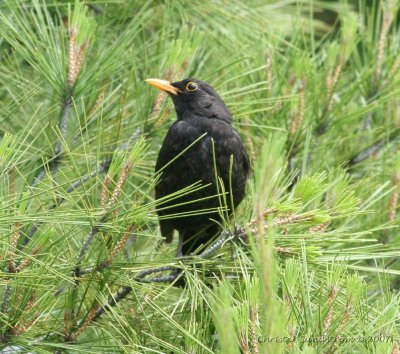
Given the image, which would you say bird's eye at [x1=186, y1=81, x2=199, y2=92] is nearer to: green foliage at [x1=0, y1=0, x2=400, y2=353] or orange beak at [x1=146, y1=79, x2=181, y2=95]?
green foliage at [x1=0, y1=0, x2=400, y2=353]

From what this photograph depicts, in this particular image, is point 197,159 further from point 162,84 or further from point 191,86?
point 191,86

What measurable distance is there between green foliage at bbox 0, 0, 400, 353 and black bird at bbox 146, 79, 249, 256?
0.07m

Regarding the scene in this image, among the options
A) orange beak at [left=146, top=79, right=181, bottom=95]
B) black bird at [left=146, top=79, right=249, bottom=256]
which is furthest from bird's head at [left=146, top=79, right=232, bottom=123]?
orange beak at [left=146, top=79, right=181, bottom=95]

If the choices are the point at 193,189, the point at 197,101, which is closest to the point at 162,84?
the point at 197,101

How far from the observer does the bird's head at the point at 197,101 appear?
3738 millimetres

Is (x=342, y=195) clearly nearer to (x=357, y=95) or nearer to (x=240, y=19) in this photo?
(x=357, y=95)

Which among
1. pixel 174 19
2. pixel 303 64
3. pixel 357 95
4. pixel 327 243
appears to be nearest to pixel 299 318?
pixel 327 243

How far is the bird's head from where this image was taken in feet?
12.3

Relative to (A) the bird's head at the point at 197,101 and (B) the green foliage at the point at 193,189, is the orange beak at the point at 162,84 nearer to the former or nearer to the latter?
(B) the green foliage at the point at 193,189

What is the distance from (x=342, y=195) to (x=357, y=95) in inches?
66.8

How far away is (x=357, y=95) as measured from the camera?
412cm

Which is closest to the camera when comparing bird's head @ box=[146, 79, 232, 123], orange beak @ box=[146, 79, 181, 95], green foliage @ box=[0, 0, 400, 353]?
green foliage @ box=[0, 0, 400, 353]

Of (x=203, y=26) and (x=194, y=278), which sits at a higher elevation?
(x=203, y=26)

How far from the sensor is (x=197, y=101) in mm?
3768
